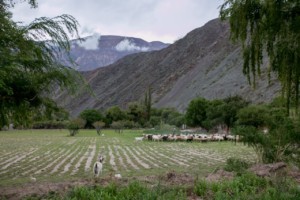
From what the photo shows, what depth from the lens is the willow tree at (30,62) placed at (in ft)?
29.2

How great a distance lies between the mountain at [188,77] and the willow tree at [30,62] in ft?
216

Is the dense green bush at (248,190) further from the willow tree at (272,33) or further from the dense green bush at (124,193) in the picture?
the willow tree at (272,33)

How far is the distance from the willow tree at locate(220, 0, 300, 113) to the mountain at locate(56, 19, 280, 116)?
6536 cm

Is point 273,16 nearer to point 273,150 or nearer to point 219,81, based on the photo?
point 273,150

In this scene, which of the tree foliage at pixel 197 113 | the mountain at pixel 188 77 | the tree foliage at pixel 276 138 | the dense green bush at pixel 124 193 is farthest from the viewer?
the mountain at pixel 188 77

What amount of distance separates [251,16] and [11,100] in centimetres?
663

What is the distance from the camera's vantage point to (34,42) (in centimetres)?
961

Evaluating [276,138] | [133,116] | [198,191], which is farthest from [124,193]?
[133,116]

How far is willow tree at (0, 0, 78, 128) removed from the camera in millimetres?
8906

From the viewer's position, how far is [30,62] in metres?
9.54

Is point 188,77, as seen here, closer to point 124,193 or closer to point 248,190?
point 248,190

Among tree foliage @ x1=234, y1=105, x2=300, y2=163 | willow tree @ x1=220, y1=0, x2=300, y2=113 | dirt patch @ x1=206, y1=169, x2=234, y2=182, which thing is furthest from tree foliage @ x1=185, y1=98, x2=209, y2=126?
willow tree @ x1=220, y1=0, x2=300, y2=113

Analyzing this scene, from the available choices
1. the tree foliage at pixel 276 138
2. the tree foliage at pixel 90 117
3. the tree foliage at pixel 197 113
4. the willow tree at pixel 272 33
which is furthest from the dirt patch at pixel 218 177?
the tree foliage at pixel 90 117

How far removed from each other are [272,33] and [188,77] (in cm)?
13135
